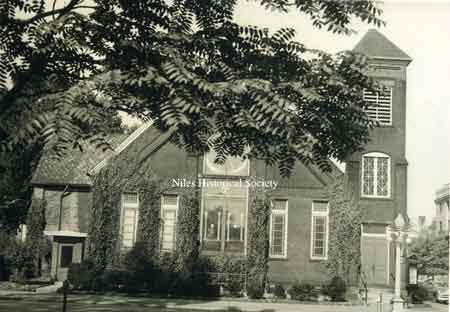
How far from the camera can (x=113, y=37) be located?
23.9 feet

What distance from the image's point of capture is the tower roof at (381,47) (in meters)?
31.0

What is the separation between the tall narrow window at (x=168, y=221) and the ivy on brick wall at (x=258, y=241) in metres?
3.73

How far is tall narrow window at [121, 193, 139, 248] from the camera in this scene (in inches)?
1180

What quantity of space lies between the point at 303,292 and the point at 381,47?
13253mm

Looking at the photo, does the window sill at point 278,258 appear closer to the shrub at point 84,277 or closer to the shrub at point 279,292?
the shrub at point 279,292

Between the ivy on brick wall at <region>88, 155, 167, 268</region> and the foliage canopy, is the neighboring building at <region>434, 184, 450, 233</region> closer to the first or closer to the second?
the foliage canopy

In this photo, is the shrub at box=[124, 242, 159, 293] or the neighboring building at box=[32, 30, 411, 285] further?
the neighboring building at box=[32, 30, 411, 285]

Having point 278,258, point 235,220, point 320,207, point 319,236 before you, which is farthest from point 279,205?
point 278,258

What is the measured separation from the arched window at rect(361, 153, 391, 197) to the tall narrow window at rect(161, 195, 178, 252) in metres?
9.54

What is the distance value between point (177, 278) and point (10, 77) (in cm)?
2079

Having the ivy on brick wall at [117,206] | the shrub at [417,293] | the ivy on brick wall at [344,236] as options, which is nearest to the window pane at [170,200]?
the ivy on brick wall at [117,206]

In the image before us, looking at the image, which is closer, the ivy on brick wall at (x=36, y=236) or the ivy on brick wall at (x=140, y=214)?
the ivy on brick wall at (x=140, y=214)

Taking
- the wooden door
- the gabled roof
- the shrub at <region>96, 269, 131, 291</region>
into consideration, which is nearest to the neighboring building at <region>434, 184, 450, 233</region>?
the wooden door

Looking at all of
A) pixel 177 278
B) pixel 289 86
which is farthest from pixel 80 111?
pixel 177 278
